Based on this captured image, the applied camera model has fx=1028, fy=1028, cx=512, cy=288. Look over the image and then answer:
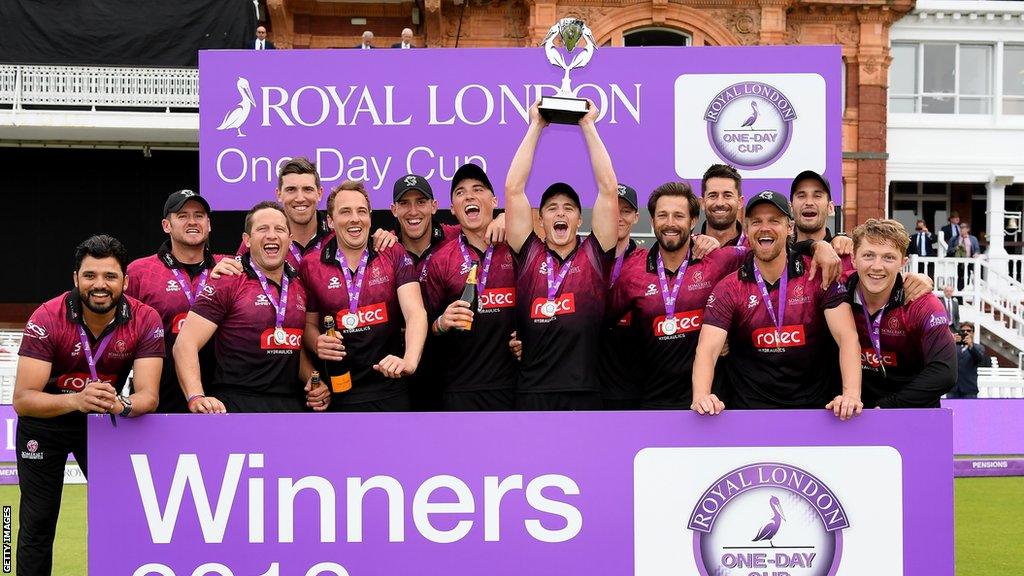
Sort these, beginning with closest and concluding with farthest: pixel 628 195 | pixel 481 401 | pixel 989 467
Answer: pixel 481 401 < pixel 628 195 < pixel 989 467

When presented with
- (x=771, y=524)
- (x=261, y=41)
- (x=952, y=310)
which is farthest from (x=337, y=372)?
(x=261, y=41)

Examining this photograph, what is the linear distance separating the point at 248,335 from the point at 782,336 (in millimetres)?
2654

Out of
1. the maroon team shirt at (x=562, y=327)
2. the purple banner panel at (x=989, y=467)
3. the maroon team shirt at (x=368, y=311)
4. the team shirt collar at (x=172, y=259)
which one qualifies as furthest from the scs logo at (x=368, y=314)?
the purple banner panel at (x=989, y=467)

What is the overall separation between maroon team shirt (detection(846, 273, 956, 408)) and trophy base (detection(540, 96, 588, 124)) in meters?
1.60

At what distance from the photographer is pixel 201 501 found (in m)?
4.47

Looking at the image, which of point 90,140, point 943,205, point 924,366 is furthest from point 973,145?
point 924,366

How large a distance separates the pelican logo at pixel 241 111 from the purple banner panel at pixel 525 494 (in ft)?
10.2

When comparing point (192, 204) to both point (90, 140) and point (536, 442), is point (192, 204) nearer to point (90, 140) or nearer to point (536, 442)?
point (536, 442)

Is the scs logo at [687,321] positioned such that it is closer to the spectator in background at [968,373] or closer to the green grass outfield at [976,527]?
the green grass outfield at [976,527]

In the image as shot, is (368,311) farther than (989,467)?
No

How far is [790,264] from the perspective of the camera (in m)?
5.22

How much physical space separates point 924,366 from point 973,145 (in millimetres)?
22272

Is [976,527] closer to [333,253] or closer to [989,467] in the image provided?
[989,467]

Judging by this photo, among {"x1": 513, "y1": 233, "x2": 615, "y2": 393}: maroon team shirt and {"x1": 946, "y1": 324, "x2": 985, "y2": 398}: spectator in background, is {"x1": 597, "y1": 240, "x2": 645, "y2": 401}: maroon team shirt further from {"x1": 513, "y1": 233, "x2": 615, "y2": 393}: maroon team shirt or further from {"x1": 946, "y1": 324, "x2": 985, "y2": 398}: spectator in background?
{"x1": 946, "y1": 324, "x2": 985, "y2": 398}: spectator in background
